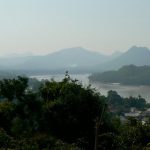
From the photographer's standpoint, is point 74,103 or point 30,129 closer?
point 30,129

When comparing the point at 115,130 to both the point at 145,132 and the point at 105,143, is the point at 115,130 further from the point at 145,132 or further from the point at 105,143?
the point at 145,132

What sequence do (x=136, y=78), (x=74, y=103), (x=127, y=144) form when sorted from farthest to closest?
(x=136, y=78) → (x=74, y=103) → (x=127, y=144)

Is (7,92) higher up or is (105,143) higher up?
(7,92)

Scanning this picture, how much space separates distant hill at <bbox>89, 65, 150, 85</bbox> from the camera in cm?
9300

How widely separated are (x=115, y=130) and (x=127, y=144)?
3.24 meters

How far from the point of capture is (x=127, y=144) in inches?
259

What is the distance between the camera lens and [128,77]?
99250 millimetres

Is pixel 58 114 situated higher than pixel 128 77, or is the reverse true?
pixel 128 77

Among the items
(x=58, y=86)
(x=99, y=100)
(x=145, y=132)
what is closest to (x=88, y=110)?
(x=99, y=100)

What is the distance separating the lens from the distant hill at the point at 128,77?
305 feet

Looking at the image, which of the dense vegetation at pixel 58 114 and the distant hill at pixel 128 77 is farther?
the distant hill at pixel 128 77

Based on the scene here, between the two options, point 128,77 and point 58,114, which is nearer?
point 58,114

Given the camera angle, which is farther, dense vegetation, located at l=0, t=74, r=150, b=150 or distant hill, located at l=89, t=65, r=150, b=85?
distant hill, located at l=89, t=65, r=150, b=85

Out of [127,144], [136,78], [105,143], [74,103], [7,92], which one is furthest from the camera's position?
[136,78]
